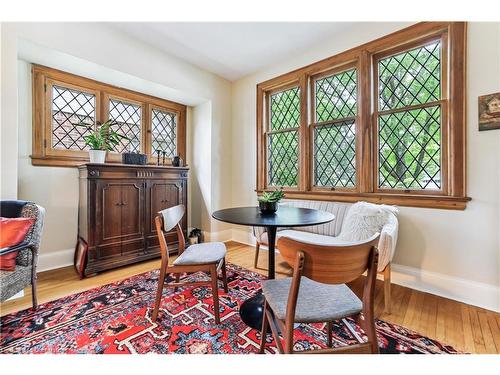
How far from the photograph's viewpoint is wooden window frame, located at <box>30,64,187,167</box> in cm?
251

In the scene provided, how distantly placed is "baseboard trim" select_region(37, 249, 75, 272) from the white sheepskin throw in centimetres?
315

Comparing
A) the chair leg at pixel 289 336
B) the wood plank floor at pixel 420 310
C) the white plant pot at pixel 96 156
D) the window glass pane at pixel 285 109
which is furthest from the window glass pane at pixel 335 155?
the white plant pot at pixel 96 156

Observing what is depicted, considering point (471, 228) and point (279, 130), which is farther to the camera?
point (279, 130)

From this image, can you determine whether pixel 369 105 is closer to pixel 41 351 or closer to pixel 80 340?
pixel 80 340

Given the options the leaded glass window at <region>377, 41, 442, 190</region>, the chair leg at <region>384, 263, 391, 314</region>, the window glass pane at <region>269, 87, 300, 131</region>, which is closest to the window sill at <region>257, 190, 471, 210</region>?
the leaded glass window at <region>377, 41, 442, 190</region>

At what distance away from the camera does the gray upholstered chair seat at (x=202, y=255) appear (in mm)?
1648

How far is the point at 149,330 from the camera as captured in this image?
1.53 m

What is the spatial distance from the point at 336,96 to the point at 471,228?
194cm

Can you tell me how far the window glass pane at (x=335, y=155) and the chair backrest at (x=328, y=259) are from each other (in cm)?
199

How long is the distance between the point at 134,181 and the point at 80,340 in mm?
1748

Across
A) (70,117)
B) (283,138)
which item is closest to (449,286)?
(283,138)

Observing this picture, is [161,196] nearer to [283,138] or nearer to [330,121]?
[283,138]

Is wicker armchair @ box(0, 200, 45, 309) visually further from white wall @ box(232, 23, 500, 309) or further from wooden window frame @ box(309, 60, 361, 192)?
white wall @ box(232, 23, 500, 309)
